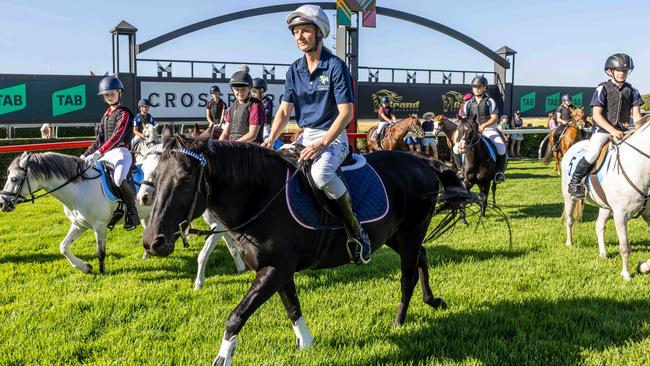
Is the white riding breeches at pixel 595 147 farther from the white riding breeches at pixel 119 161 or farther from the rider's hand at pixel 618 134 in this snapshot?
the white riding breeches at pixel 119 161

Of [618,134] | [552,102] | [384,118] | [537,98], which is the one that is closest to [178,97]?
[384,118]

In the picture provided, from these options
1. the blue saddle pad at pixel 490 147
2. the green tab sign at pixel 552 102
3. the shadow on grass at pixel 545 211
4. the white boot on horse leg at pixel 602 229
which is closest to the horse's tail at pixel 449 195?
the white boot on horse leg at pixel 602 229

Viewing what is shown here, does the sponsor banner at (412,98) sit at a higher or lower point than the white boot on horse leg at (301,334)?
higher

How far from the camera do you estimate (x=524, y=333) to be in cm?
443

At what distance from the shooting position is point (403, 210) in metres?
4.60

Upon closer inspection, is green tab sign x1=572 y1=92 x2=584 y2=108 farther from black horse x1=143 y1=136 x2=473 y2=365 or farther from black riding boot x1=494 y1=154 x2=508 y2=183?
black horse x1=143 y1=136 x2=473 y2=365

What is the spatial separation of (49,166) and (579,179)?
22.7ft

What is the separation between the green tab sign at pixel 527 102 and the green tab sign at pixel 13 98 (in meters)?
23.7

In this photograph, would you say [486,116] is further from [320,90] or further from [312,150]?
[312,150]

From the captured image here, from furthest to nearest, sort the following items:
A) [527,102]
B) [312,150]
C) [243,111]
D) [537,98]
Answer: [537,98] < [527,102] < [243,111] < [312,150]

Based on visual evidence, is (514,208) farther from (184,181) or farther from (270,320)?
(184,181)

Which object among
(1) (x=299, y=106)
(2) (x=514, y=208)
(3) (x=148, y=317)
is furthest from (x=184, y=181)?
(2) (x=514, y=208)

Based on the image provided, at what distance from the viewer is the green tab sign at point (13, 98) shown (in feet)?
57.6

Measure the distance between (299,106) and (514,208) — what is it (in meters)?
8.62
